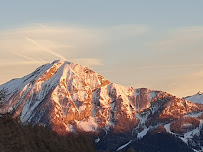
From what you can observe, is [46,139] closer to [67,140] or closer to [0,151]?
[67,140]

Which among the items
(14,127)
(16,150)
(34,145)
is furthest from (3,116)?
(34,145)

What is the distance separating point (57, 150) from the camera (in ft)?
470

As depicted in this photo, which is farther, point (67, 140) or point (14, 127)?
point (67, 140)

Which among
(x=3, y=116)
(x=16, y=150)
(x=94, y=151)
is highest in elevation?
(x=3, y=116)

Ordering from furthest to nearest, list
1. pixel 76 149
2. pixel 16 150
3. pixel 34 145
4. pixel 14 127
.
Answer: pixel 76 149 < pixel 34 145 < pixel 14 127 < pixel 16 150

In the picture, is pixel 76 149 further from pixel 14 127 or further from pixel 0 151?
pixel 0 151

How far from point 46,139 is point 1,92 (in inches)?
3052

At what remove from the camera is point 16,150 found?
78000mm

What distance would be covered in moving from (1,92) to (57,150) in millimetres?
79463

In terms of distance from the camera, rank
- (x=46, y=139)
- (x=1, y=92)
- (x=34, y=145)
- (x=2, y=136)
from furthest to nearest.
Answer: (x=46, y=139) → (x=34, y=145) → (x=2, y=136) → (x=1, y=92)

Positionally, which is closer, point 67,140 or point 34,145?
point 34,145

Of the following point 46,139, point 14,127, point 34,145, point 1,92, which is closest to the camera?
point 1,92

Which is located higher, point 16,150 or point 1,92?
point 1,92

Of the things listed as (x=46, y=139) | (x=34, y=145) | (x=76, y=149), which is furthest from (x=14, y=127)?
(x=76, y=149)
